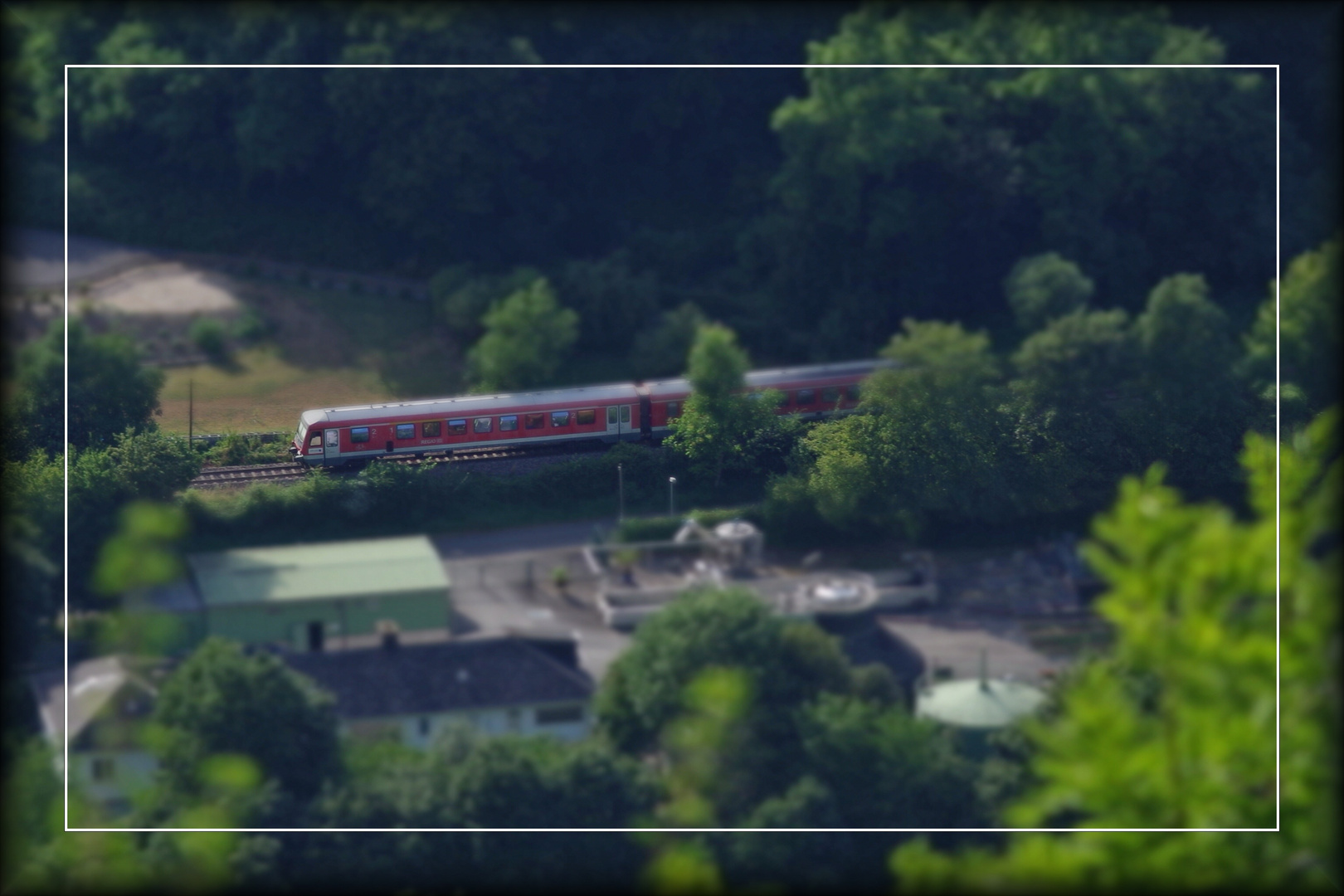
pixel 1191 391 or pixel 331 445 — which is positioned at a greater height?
pixel 1191 391

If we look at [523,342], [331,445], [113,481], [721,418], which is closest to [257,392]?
[331,445]

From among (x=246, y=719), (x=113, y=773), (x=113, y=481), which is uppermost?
(x=113, y=481)

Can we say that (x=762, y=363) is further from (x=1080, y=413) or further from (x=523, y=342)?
(x=1080, y=413)

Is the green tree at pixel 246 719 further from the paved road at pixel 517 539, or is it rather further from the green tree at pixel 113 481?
the paved road at pixel 517 539

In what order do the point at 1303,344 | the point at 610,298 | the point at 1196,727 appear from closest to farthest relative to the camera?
the point at 1196,727 → the point at 1303,344 → the point at 610,298

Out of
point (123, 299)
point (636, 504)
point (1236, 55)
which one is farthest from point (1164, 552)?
point (1236, 55)

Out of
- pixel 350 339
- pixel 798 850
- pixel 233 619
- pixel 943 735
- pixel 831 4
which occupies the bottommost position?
pixel 798 850

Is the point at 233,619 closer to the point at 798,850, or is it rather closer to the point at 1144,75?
the point at 798,850
